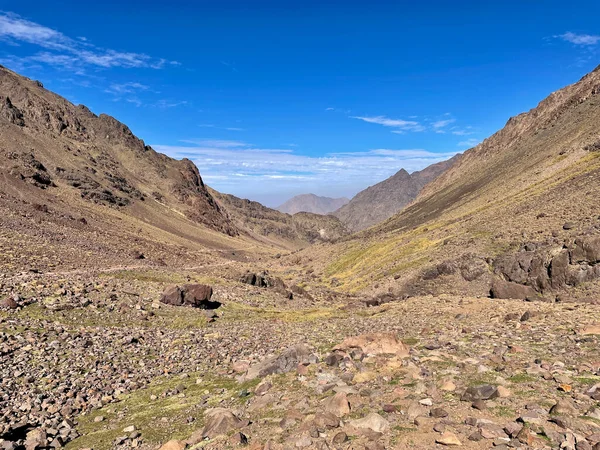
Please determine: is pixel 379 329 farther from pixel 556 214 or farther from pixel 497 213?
pixel 497 213

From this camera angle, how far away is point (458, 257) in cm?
5009

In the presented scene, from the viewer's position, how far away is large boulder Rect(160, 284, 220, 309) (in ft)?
105

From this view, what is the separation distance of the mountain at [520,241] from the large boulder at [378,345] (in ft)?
63.8

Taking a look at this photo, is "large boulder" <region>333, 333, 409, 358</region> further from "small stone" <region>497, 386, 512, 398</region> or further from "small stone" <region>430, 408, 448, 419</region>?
"small stone" <region>430, 408, 448, 419</region>

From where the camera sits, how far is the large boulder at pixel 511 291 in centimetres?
3228

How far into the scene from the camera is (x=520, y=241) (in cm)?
4538

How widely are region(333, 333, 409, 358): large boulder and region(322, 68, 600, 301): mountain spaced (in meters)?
19.5

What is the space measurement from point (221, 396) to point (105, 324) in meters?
13.8

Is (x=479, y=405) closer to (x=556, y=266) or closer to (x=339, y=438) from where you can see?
(x=339, y=438)

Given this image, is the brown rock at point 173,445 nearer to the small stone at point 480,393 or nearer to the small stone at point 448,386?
the small stone at point 448,386

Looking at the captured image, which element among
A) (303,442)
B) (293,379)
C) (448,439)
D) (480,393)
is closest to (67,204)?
(293,379)

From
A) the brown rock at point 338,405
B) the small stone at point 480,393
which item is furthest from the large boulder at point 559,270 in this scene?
the brown rock at point 338,405

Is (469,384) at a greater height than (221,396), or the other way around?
(469,384)

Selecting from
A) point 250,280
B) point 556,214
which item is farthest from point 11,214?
point 556,214
